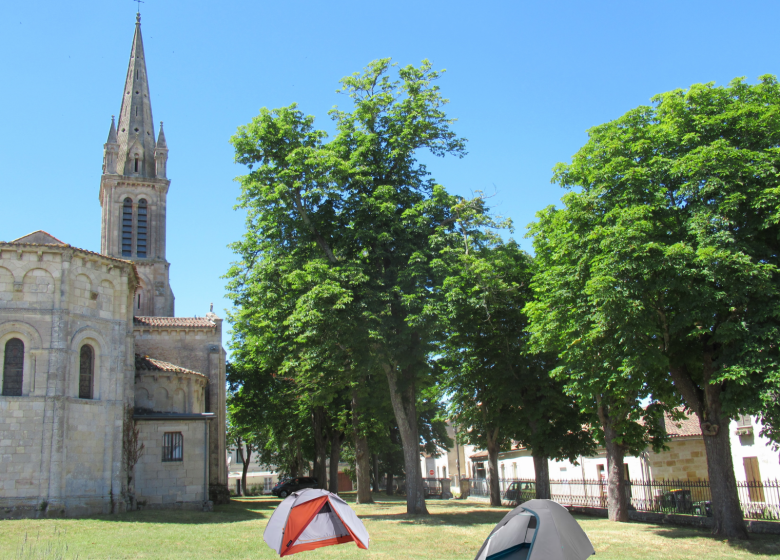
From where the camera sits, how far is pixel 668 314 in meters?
16.3

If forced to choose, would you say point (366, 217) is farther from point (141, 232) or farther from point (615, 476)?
point (141, 232)

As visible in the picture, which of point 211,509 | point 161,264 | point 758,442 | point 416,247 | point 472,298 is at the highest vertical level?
point 161,264

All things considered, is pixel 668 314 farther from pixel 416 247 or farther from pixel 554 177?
pixel 416 247

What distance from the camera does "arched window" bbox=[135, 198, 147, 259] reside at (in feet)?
169

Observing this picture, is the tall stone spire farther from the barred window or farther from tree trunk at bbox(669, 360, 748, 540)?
tree trunk at bbox(669, 360, 748, 540)

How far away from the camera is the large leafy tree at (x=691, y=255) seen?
552 inches

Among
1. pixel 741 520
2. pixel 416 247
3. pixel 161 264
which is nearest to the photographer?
pixel 741 520

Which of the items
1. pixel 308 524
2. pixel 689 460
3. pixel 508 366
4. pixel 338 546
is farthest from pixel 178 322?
pixel 689 460

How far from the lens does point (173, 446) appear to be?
88.9 feet

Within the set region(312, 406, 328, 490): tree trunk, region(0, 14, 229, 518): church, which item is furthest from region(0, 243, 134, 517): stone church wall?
region(312, 406, 328, 490): tree trunk

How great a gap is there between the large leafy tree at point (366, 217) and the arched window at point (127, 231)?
103 ft

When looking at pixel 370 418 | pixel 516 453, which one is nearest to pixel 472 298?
pixel 370 418

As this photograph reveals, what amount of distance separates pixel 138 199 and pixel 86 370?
33105mm

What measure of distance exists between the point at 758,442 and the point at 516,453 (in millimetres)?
19017
